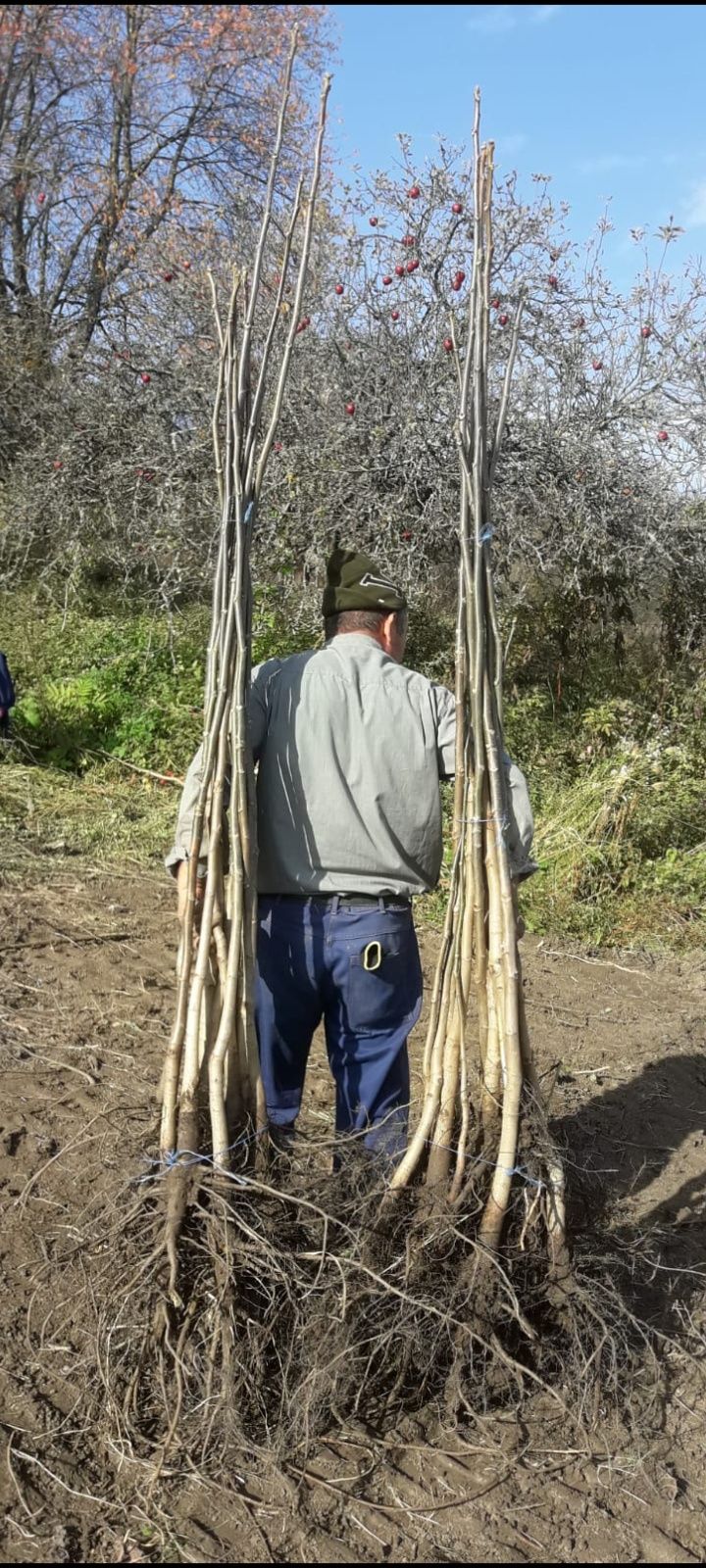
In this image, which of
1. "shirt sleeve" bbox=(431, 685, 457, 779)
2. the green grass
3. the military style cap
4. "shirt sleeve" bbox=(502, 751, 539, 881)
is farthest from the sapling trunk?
the green grass

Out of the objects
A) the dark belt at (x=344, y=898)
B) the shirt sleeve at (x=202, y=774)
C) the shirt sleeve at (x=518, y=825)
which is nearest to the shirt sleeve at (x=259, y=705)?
the shirt sleeve at (x=202, y=774)

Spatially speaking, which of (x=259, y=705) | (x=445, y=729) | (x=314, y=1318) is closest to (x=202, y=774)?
(x=259, y=705)

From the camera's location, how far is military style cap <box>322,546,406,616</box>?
3316mm

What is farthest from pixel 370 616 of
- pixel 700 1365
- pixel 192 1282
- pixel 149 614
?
pixel 149 614

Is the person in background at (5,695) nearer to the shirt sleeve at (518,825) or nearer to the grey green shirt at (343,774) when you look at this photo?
the grey green shirt at (343,774)

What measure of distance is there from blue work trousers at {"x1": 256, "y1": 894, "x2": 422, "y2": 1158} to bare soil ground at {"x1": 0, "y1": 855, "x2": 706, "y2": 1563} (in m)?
0.40

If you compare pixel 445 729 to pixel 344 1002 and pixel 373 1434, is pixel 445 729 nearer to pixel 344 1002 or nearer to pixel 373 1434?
pixel 344 1002

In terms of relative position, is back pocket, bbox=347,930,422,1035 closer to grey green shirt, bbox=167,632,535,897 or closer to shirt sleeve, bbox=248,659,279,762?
grey green shirt, bbox=167,632,535,897

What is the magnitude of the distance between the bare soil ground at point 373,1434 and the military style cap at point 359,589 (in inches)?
56.2

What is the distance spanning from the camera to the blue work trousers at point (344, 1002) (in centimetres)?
320

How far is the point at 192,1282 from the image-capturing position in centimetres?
273

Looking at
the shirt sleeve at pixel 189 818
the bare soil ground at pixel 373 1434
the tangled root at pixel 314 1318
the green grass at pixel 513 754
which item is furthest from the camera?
the green grass at pixel 513 754

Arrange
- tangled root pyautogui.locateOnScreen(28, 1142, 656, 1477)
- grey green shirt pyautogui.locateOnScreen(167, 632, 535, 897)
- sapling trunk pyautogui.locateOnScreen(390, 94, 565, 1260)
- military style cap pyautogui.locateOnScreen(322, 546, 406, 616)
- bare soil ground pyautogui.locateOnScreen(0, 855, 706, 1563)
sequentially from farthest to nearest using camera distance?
military style cap pyautogui.locateOnScreen(322, 546, 406, 616) < grey green shirt pyautogui.locateOnScreen(167, 632, 535, 897) < sapling trunk pyautogui.locateOnScreen(390, 94, 565, 1260) < tangled root pyautogui.locateOnScreen(28, 1142, 656, 1477) < bare soil ground pyautogui.locateOnScreen(0, 855, 706, 1563)

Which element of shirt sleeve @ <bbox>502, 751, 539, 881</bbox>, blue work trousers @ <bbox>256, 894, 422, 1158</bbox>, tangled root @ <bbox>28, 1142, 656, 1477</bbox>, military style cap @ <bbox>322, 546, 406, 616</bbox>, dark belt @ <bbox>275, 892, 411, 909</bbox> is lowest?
tangled root @ <bbox>28, 1142, 656, 1477</bbox>
